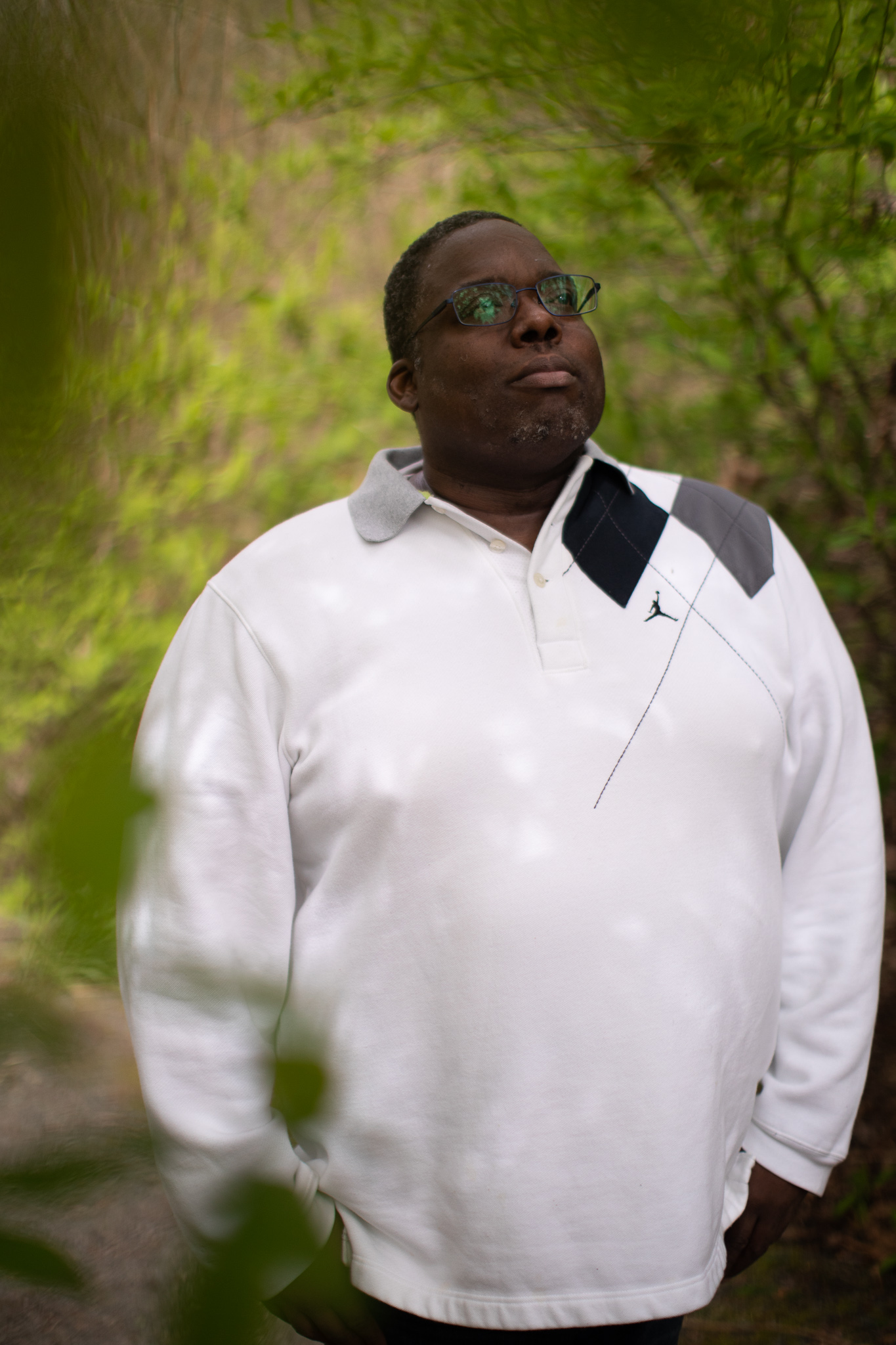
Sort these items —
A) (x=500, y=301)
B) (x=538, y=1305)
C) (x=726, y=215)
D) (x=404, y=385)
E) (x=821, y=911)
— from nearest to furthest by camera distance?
(x=538, y=1305), (x=500, y=301), (x=821, y=911), (x=404, y=385), (x=726, y=215)

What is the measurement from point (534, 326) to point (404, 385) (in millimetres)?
344

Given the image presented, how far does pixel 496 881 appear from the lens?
4.53 ft

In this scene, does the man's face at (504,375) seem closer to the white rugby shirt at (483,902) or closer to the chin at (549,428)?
the chin at (549,428)

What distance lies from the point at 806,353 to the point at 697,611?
4.49 ft

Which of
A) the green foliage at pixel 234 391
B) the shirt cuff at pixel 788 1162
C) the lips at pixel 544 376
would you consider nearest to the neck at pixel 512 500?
the lips at pixel 544 376

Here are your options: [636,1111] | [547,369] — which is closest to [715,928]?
[636,1111]

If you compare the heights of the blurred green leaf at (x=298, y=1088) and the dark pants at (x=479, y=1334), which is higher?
the blurred green leaf at (x=298, y=1088)

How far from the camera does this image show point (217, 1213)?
42 cm

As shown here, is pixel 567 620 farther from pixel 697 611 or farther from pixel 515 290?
pixel 515 290

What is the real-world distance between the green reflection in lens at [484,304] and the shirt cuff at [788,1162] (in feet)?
4.74

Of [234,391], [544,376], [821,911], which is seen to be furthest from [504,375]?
[234,391]

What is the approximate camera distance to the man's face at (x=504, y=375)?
5.07ft

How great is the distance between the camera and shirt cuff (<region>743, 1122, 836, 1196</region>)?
162cm

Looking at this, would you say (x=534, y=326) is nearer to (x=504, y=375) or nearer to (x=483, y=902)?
(x=504, y=375)
